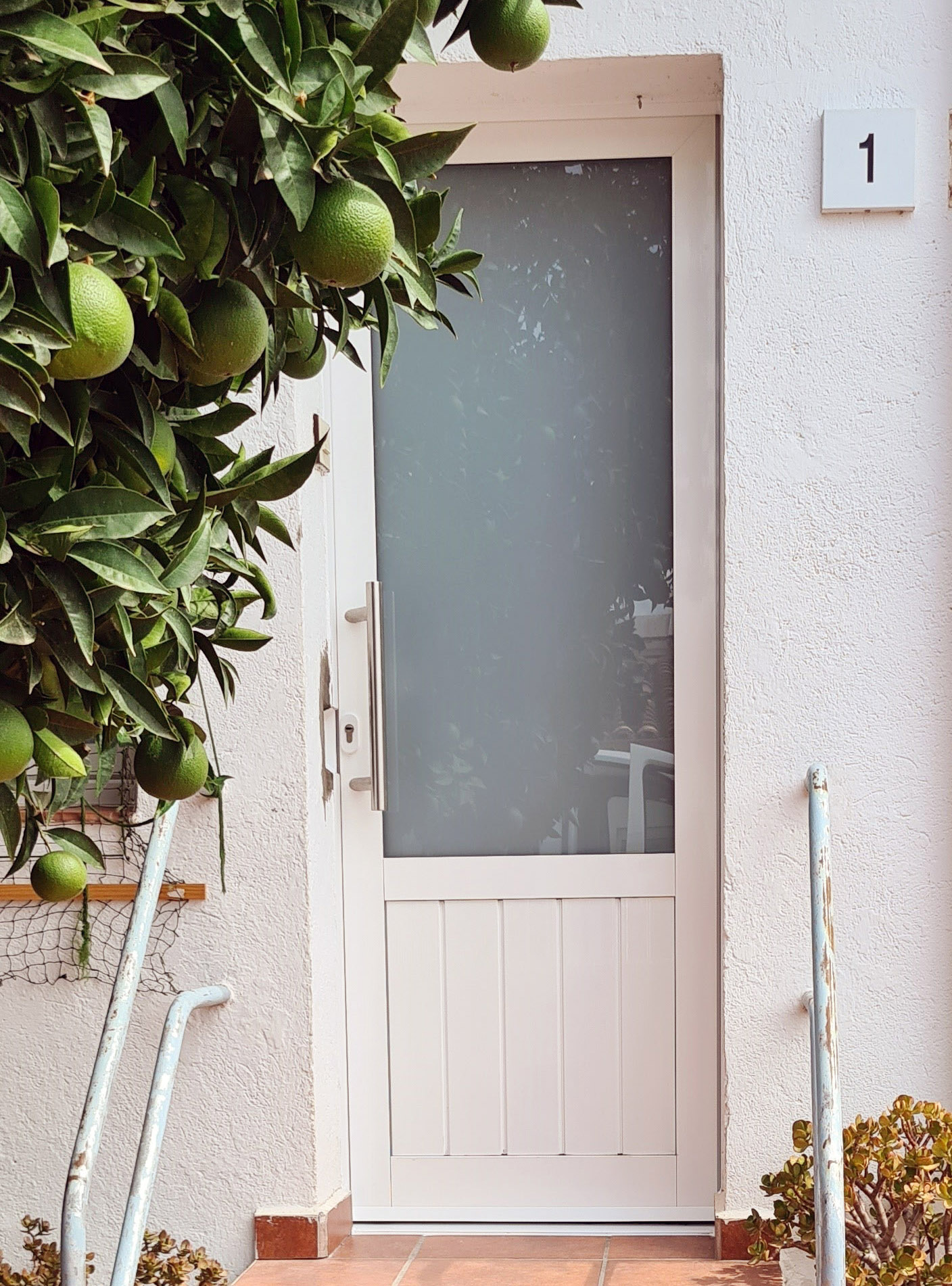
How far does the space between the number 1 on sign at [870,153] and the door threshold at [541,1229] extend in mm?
Answer: 2193

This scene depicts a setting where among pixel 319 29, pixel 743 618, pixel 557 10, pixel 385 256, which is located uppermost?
pixel 557 10

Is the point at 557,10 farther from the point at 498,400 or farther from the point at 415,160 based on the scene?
the point at 415,160

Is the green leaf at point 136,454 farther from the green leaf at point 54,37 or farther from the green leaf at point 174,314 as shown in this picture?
the green leaf at point 54,37

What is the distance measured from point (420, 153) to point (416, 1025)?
7.77 feet

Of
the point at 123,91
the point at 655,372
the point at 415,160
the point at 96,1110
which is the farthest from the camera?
the point at 655,372

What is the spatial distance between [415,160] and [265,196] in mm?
95

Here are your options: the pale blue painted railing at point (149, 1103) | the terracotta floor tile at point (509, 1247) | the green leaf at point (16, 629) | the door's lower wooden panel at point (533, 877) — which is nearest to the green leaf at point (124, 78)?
the green leaf at point (16, 629)

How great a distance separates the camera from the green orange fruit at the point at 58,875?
2.59 ft

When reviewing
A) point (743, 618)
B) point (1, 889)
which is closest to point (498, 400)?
point (743, 618)

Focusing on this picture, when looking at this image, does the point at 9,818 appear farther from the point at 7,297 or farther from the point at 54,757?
the point at 7,297

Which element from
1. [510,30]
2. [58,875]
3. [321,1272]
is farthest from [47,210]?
[321,1272]

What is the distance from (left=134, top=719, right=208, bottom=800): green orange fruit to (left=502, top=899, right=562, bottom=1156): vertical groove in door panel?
204 cm

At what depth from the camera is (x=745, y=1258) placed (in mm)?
2492

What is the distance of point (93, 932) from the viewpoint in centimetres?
256
